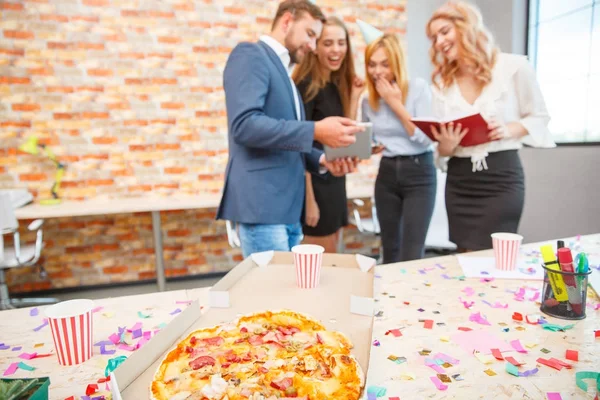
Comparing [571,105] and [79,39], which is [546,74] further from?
[79,39]

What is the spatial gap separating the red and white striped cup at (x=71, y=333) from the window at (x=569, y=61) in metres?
3.49

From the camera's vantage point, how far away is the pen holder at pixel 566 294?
805 mm

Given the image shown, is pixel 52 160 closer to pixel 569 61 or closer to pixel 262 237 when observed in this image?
pixel 262 237

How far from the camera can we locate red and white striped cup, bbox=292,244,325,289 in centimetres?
96

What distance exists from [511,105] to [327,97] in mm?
873

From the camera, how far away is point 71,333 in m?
0.70

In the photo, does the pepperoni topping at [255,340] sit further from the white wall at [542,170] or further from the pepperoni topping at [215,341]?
the white wall at [542,170]

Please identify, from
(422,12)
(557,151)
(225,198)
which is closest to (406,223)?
(225,198)

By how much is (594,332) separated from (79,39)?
11.5ft

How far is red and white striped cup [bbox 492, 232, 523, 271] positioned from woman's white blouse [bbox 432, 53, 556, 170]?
0.61 meters

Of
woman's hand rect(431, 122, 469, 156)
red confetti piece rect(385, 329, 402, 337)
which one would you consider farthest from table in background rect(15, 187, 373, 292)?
red confetti piece rect(385, 329, 402, 337)

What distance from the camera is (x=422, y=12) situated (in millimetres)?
3719

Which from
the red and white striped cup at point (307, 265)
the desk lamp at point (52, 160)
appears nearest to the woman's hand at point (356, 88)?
the red and white striped cup at point (307, 265)

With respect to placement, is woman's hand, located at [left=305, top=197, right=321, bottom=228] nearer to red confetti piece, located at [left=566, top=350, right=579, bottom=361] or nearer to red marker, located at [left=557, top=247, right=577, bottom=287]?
red marker, located at [left=557, top=247, right=577, bottom=287]
